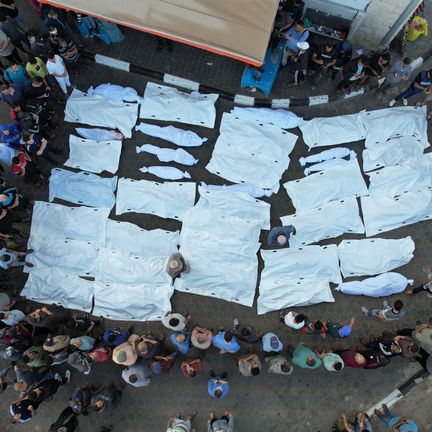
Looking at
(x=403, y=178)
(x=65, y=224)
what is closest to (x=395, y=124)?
(x=403, y=178)

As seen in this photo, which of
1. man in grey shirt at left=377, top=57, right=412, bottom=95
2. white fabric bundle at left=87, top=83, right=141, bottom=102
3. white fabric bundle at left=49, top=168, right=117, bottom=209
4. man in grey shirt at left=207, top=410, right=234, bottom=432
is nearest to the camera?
man in grey shirt at left=207, top=410, right=234, bottom=432

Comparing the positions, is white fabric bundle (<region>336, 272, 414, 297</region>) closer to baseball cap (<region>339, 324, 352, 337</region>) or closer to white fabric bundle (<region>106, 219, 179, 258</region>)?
baseball cap (<region>339, 324, 352, 337</region>)

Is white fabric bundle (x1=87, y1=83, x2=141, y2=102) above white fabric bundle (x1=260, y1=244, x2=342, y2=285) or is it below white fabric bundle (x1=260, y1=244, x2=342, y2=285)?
above

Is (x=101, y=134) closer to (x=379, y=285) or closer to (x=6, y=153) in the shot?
(x=6, y=153)

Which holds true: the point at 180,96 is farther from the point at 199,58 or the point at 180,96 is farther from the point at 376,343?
the point at 376,343

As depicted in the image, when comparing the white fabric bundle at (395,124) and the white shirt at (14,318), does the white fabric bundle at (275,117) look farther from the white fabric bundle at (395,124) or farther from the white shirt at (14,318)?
the white shirt at (14,318)

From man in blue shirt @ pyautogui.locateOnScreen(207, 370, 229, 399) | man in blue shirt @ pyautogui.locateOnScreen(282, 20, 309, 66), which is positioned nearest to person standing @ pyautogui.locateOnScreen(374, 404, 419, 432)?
man in blue shirt @ pyautogui.locateOnScreen(207, 370, 229, 399)
